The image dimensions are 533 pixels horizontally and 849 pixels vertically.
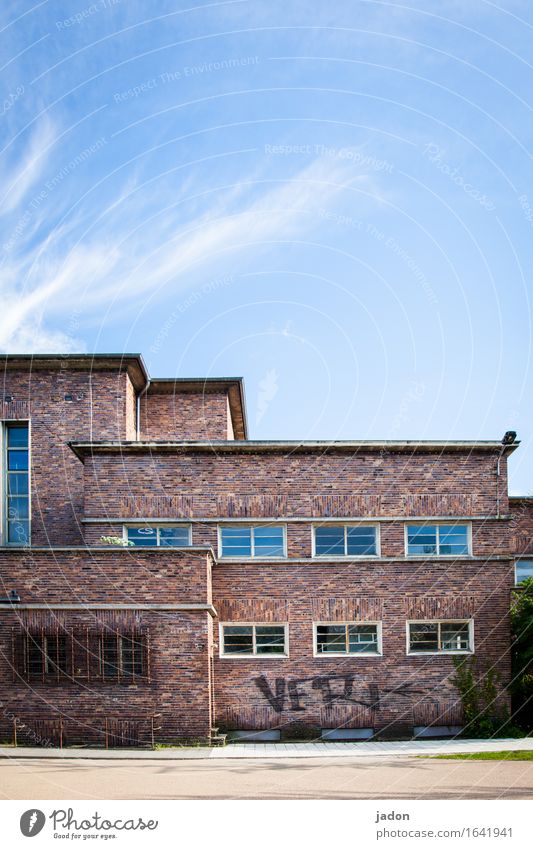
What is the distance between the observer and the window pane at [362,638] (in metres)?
25.9

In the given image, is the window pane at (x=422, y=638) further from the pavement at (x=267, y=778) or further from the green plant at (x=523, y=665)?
the pavement at (x=267, y=778)

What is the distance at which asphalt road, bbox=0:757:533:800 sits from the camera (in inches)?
579

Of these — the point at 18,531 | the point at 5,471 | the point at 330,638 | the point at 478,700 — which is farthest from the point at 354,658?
the point at 5,471

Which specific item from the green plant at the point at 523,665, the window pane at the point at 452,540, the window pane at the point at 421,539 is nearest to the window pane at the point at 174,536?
the window pane at the point at 421,539

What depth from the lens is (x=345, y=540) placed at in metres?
26.6

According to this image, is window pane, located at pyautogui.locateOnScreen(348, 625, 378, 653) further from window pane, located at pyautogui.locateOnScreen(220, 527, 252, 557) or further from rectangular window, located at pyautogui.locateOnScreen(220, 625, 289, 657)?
window pane, located at pyautogui.locateOnScreen(220, 527, 252, 557)

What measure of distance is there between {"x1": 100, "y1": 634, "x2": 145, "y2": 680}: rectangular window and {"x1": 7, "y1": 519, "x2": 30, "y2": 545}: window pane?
7.81 meters

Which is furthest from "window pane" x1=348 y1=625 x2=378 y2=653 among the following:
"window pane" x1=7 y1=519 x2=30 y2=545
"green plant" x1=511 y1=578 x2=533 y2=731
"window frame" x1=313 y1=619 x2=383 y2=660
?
"window pane" x1=7 y1=519 x2=30 y2=545

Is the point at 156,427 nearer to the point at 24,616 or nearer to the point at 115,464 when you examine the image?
the point at 115,464

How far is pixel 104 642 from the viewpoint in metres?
22.9

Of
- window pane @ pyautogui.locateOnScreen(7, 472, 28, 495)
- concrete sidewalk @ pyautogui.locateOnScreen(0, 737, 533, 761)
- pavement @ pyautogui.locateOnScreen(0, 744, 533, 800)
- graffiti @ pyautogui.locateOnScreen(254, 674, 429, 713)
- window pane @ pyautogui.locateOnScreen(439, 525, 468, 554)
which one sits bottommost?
concrete sidewalk @ pyautogui.locateOnScreen(0, 737, 533, 761)

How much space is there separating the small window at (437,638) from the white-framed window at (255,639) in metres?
3.72

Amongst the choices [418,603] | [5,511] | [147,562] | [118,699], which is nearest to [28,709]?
[118,699]
